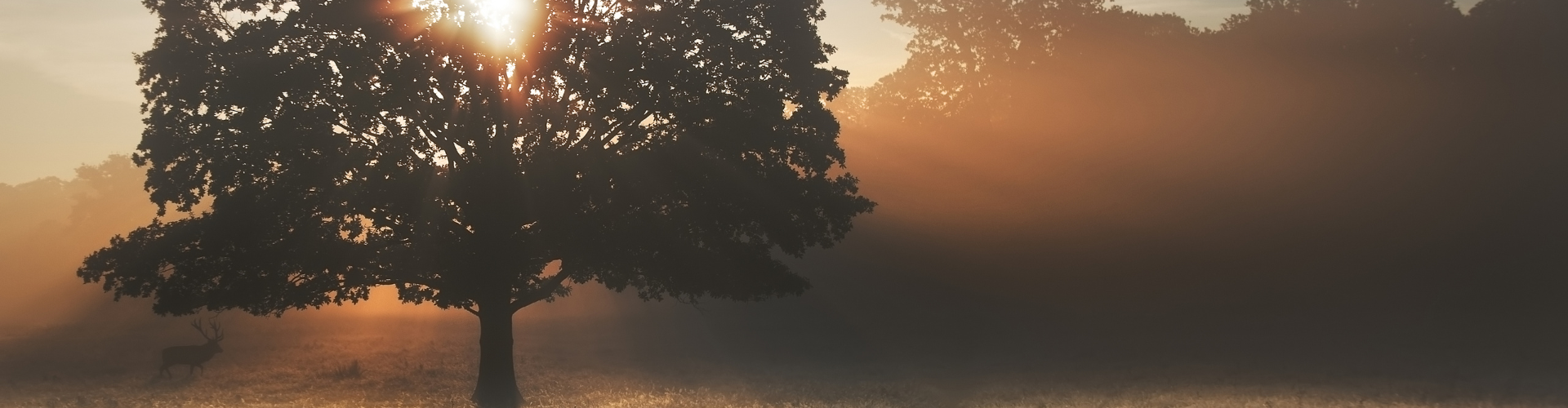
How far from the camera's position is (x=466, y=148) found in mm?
20078

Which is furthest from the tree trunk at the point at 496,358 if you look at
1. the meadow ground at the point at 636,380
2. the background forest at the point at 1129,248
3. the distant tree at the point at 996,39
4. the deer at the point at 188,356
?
the distant tree at the point at 996,39

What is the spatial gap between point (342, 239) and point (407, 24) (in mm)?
4052

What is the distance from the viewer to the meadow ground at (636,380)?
70.5 ft

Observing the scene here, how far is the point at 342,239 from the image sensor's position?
1945 cm

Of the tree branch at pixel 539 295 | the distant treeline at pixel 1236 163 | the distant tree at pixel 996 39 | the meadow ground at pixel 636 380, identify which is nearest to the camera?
the meadow ground at pixel 636 380

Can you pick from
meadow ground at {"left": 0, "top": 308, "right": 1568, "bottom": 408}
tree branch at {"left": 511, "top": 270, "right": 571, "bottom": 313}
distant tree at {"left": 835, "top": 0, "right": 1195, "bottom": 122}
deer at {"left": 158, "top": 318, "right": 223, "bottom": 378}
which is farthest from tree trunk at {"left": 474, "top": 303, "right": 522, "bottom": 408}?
distant tree at {"left": 835, "top": 0, "right": 1195, "bottom": 122}

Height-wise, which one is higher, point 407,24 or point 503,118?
point 407,24

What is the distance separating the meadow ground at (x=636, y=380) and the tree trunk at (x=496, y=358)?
0.61 m

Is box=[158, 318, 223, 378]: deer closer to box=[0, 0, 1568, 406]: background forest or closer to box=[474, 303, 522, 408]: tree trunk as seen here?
box=[0, 0, 1568, 406]: background forest

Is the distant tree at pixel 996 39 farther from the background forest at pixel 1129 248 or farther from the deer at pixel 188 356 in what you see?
the deer at pixel 188 356

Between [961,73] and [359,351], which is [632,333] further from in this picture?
[961,73]

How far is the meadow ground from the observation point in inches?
846

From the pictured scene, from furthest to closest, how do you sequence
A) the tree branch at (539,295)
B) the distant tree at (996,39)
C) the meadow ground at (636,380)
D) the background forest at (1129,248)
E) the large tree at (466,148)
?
the distant tree at (996,39) < the background forest at (1129,248) < the tree branch at (539,295) < the meadow ground at (636,380) < the large tree at (466,148)

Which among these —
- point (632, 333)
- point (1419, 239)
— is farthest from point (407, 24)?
point (1419, 239)
